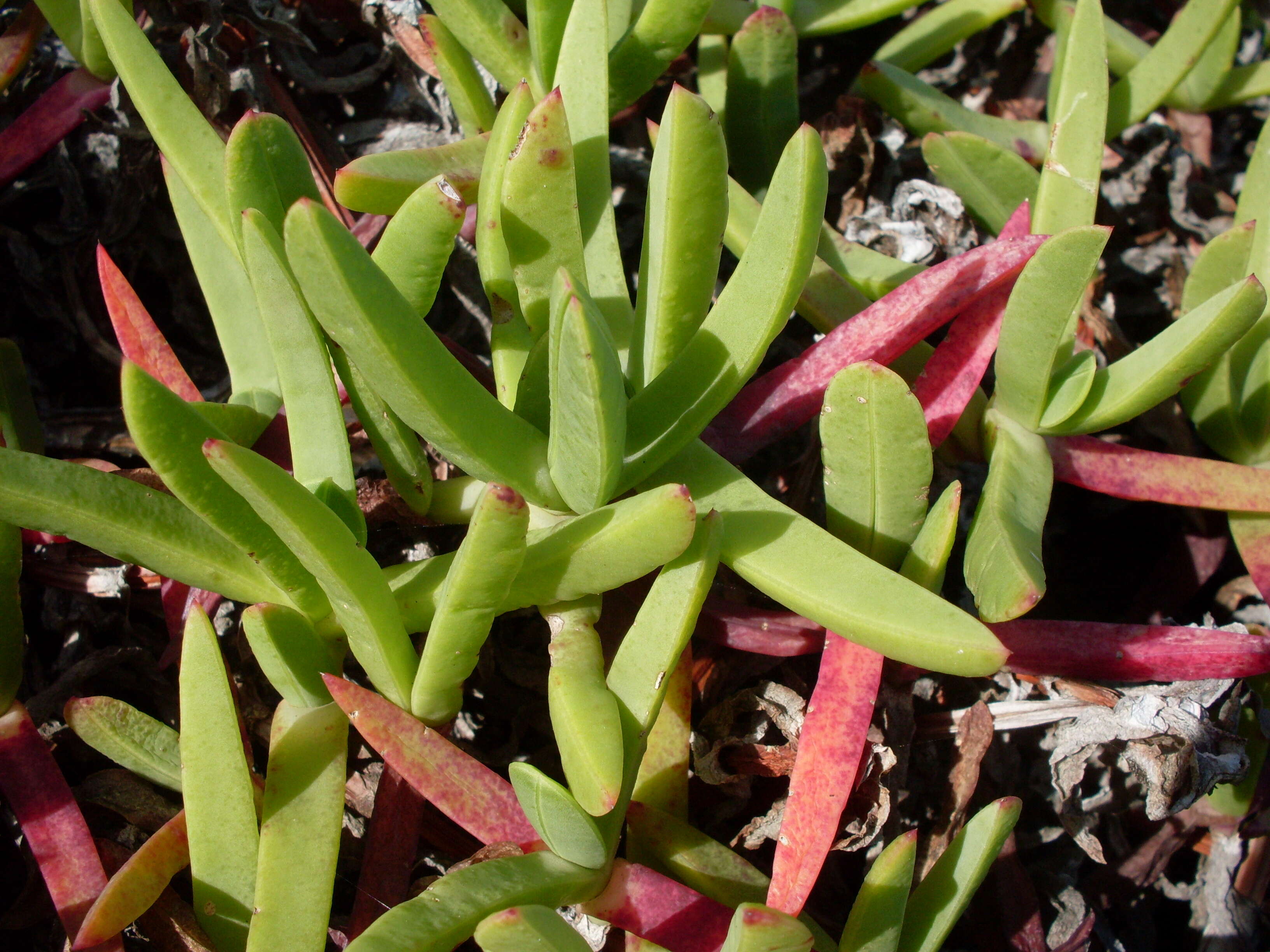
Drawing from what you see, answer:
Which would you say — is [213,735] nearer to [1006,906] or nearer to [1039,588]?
[1039,588]

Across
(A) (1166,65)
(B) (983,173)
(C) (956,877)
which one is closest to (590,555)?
(C) (956,877)

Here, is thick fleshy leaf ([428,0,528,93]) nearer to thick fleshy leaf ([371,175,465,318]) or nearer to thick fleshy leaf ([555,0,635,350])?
thick fleshy leaf ([555,0,635,350])

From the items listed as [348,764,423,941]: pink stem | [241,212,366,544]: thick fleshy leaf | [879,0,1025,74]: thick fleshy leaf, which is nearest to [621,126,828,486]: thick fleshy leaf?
[241,212,366,544]: thick fleshy leaf

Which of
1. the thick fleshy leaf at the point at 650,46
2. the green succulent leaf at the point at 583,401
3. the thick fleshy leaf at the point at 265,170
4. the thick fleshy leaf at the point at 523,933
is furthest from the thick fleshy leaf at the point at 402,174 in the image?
the thick fleshy leaf at the point at 523,933

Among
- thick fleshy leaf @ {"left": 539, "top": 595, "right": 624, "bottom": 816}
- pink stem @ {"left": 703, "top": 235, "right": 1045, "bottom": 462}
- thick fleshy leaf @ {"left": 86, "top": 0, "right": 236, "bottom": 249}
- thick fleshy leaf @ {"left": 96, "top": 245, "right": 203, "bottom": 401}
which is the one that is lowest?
thick fleshy leaf @ {"left": 539, "top": 595, "right": 624, "bottom": 816}

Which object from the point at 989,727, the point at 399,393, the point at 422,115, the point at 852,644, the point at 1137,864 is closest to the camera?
the point at 399,393

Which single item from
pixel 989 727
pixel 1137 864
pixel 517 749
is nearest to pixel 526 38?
pixel 517 749
